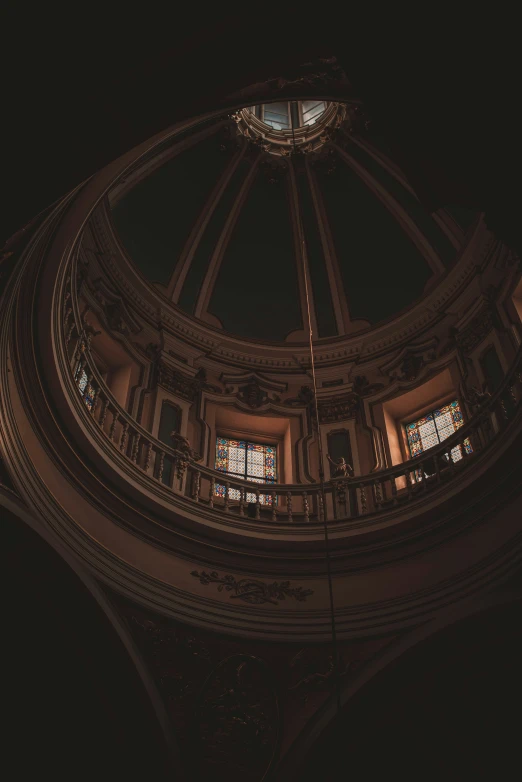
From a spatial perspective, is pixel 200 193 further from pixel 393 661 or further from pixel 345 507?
pixel 393 661

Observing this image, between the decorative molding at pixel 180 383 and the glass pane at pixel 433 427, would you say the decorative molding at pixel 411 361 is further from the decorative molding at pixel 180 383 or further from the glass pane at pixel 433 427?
the decorative molding at pixel 180 383

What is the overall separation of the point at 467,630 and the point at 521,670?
0.77m

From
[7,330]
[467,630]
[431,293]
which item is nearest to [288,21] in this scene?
[7,330]

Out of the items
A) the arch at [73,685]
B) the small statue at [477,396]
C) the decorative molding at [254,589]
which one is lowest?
the arch at [73,685]

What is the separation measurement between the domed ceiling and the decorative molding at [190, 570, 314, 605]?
6.76m

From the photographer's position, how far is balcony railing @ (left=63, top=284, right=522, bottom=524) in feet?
34.3

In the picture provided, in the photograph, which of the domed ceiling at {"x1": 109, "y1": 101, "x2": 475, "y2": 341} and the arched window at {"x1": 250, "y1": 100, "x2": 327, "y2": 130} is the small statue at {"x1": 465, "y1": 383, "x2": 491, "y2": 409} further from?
the arched window at {"x1": 250, "y1": 100, "x2": 327, "y2": 130}

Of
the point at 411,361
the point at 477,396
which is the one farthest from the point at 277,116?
the point at 477,396

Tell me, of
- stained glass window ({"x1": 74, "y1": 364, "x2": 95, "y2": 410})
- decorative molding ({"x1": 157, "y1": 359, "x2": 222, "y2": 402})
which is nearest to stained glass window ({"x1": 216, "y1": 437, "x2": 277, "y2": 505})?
decorative molding ({"x1": 157, "y1": 359, "x2": 222, "y2": 402})

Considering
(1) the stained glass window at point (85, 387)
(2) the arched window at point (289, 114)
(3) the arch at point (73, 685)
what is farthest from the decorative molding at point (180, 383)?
(2) the arched window at point (289, 114)

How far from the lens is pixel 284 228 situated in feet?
57.3

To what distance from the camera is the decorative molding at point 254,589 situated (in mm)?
10195

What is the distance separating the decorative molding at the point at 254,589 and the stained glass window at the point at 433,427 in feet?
12.7

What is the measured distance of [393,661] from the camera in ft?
30.3
